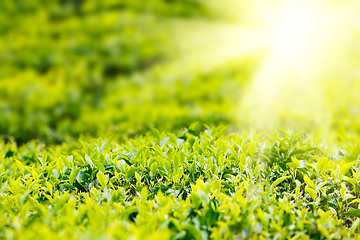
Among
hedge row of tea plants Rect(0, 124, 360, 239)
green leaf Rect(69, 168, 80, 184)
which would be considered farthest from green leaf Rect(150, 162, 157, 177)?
green leaf Rect(69, 168, 80, 184)

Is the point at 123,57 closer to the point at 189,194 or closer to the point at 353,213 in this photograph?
the point at 189,194

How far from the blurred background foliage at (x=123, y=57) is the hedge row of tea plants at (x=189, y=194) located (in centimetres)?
512

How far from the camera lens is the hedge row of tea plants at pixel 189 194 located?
5.01 feet

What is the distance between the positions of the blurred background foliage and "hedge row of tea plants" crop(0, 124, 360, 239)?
512cm

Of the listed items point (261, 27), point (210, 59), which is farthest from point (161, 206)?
point (261, 27)

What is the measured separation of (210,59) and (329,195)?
8.32 meters

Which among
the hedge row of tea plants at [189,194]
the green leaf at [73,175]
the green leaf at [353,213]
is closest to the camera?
the hedge row of tea plants at [189,194]

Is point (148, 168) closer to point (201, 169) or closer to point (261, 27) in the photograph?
point (201, 169)

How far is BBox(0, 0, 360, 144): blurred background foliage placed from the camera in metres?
8.37

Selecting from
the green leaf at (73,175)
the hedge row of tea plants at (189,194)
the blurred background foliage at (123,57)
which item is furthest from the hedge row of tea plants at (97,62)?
the green leaf at (73,175)

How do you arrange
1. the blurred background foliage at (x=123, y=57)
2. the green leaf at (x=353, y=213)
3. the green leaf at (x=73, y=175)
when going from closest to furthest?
the green leaf at (x=353, y=213) < the green leaf at (x=73, y=175) < the blurred background foliage at (x=123, y=57)

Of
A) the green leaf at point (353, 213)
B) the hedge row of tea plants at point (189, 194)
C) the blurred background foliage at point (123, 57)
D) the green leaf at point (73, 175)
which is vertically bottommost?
the green leaf at point (353, 213)

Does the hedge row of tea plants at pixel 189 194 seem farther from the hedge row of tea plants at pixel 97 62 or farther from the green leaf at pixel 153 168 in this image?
the hedge row of tea plants at pixel 97 62

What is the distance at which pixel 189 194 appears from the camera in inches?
73.0
